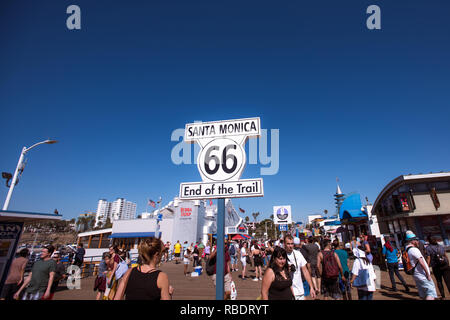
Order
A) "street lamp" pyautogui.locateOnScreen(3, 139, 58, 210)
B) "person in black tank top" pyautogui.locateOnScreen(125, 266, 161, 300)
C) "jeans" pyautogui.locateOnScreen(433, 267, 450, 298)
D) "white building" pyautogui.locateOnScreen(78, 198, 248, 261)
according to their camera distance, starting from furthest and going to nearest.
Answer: "white building" pyautogui.locateOnScreen(78, 198, 248, 261) < "street lamp" pyautogui.locateOnScreen(3, 139, 58, 210) < "jeans" pyautogui.locateOnScreen(433, 267, 450, 298) < "person in black tank top" pyautogui.locateOnScreen(125, 266, 161, 300)

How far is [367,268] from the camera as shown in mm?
5027

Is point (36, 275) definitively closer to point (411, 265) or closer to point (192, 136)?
point (192, 136)

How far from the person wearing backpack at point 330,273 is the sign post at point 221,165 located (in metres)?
3.80

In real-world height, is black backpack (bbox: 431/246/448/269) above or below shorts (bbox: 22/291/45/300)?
above

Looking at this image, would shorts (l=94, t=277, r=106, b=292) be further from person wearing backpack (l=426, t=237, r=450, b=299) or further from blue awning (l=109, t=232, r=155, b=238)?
blue awning (l=109, t=232, r=155, b=238)

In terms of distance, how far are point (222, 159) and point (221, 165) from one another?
0.09 m

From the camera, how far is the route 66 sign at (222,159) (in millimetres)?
2779

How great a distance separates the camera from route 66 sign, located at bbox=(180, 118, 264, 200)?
2779 mm

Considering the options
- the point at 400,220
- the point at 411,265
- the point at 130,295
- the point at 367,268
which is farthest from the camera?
the point at 400,220

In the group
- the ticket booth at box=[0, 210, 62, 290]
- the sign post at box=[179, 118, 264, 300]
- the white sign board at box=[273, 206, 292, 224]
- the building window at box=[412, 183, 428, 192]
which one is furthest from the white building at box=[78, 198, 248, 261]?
the sign post at box=[179, 118, 264, 300]

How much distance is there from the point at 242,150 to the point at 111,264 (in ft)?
16.2

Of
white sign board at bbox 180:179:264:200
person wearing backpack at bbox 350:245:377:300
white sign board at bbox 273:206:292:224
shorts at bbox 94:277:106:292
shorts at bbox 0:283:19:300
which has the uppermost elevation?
white sign board at bbox 273:206:292:224

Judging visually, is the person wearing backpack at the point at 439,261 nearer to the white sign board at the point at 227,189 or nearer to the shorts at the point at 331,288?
the shorts at the point at 331,288
